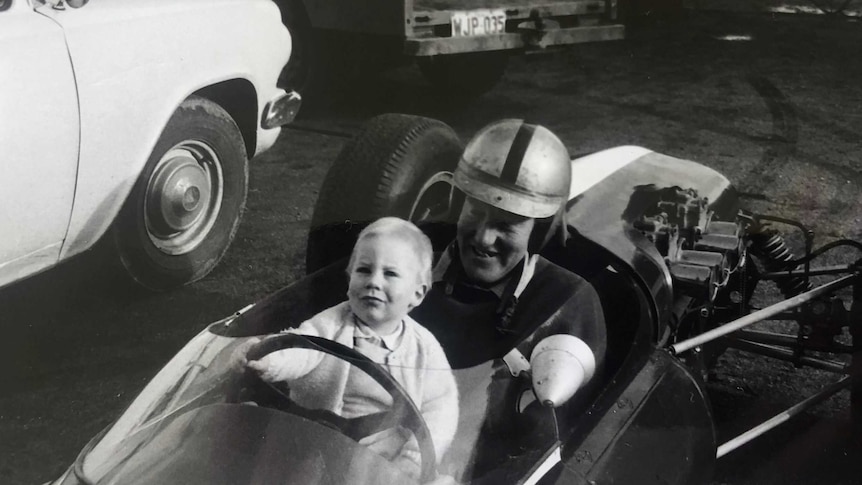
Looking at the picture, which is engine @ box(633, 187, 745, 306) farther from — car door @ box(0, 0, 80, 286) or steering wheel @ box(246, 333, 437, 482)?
car door @ box(0, 0, 80, 286)

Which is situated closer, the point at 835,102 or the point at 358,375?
the point at 358,375

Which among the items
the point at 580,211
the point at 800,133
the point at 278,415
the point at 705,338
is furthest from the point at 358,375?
the point at 800,133

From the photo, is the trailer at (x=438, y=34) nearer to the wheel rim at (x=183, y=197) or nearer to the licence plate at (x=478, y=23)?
the licence plate at (x=478, y=23)

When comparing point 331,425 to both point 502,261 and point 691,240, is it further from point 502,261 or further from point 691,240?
point 691,240

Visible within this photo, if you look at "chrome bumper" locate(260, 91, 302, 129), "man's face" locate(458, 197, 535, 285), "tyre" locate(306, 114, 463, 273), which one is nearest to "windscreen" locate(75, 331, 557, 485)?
"man's face" locate(458, 197, 535, 285)

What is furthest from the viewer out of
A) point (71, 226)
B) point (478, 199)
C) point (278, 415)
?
point (71, 226)

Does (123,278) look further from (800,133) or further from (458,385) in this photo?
(800,133)
